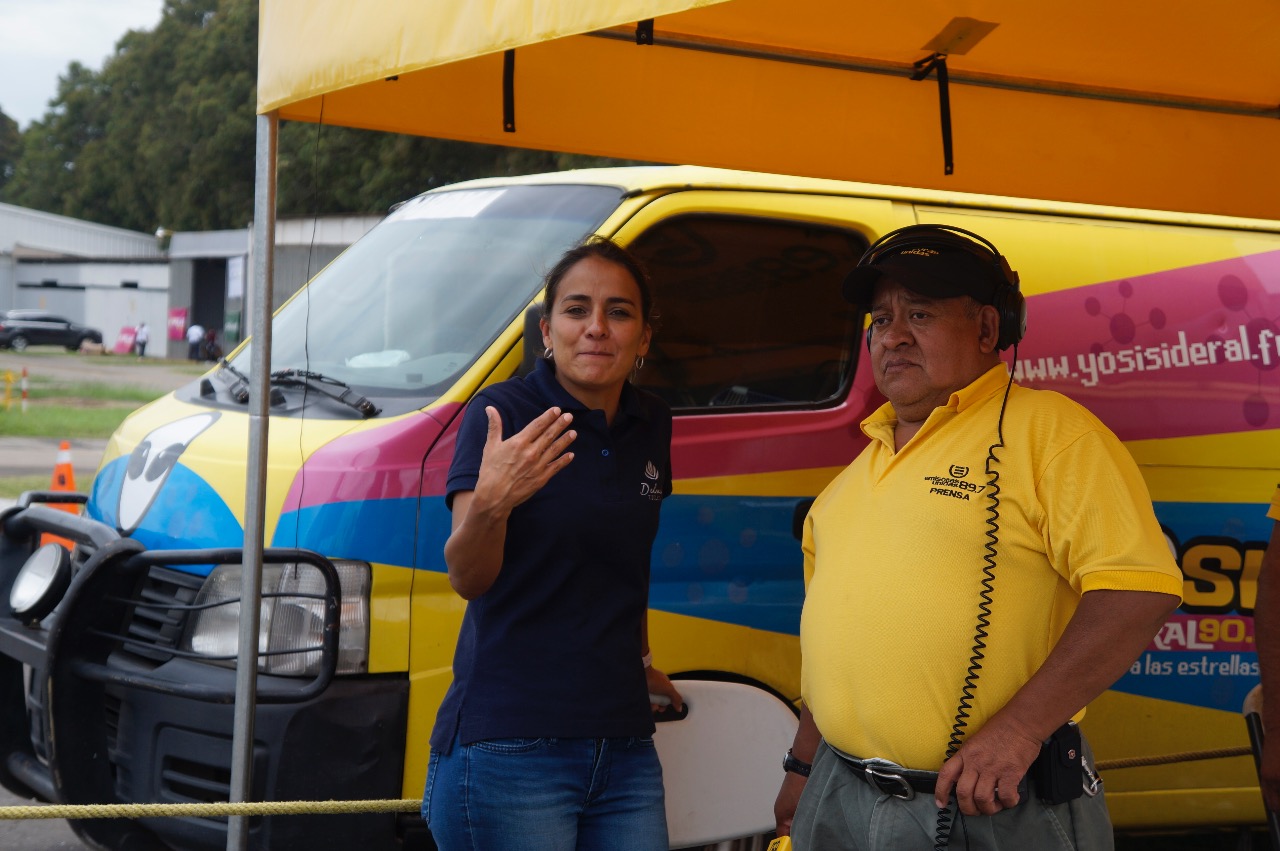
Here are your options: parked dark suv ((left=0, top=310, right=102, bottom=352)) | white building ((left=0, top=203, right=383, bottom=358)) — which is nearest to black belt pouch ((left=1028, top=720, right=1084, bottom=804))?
white building ((left=0, top=203, right=383, bottom=358))

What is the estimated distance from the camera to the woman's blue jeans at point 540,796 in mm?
2301

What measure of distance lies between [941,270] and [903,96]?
137 cm

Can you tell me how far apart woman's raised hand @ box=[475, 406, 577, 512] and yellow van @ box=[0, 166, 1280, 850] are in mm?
1023

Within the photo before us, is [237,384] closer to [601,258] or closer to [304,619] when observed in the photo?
[304,619]

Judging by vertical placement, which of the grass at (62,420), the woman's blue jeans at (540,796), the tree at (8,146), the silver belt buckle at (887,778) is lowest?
the woman's blue jeans at (540,796)

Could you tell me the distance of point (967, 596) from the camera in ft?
6.91

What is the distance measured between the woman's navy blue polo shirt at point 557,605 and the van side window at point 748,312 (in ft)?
3.88

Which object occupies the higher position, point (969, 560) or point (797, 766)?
point (969, 560)

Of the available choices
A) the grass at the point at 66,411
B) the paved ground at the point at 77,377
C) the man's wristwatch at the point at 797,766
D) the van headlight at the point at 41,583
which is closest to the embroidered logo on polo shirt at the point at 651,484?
the man's wristwatch at the point at 797,766

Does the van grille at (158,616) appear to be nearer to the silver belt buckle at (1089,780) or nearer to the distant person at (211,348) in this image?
the silver belt buckle at (1089,780)

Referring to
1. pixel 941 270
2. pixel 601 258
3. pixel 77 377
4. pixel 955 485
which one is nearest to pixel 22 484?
pixel 601 258

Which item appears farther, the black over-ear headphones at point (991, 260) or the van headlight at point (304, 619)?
the van headlight at point (304, 619)

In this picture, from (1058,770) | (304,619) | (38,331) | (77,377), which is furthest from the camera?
(38,331)

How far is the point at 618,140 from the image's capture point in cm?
363
